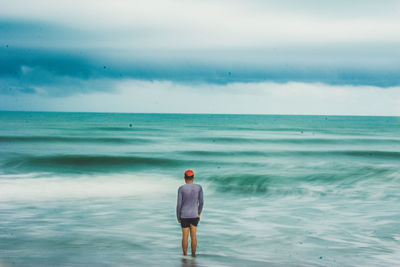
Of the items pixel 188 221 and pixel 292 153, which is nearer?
pixel 188 221

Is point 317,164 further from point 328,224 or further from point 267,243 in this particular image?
point 267,243

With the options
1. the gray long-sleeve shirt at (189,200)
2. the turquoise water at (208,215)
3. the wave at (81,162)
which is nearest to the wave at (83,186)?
the turquoise water at (208,215)

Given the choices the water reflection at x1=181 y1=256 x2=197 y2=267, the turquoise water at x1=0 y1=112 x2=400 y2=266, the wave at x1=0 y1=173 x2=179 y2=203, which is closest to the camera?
the water reflection at x1=181 y1=256 x2=197 y2=267

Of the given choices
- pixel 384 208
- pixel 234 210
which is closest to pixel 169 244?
pixel 234 210

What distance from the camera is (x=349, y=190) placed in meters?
22.5

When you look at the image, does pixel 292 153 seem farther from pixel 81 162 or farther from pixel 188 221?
pixel 188 221

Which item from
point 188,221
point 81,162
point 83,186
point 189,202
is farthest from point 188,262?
point 81,162

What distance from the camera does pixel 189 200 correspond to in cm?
870

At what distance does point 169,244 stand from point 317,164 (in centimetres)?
2583

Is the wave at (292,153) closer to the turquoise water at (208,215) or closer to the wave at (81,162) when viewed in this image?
the wave at (81,162)

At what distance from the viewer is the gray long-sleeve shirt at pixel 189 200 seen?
28.5 ft

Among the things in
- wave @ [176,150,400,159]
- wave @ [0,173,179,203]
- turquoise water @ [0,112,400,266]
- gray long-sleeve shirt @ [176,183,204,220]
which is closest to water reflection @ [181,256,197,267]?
turquoise water @ [0,112,400,266]

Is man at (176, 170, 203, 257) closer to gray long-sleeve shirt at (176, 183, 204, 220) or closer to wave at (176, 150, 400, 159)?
gray long-sleeve shirt at (176, 183, 204, 220)

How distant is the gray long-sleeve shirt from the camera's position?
28.5 ft
